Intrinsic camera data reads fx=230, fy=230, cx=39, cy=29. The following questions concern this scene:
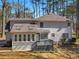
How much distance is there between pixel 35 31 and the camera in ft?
111

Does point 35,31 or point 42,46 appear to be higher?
point 35,31

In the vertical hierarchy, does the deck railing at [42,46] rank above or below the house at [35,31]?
below

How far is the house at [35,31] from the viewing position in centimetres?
3309

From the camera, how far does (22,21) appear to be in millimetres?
40250

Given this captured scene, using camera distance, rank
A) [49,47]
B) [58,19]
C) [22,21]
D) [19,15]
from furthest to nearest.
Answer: [19,15]
[58,19]
[22,21]
[49,47]

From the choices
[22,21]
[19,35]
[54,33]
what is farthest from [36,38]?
[54,33]

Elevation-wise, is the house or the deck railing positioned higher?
the house

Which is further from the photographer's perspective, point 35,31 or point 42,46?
point 35,31

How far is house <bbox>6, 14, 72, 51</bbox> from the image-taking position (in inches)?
1303

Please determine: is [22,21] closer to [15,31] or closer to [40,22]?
[40,22]

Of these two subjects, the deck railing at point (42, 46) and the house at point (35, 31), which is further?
the house at point (35, 31)

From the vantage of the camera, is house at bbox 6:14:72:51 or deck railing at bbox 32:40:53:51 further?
house at bbox 6:14:72:51

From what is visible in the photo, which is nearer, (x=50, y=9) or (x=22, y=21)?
(x=22, y=21)

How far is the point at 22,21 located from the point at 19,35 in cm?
730
